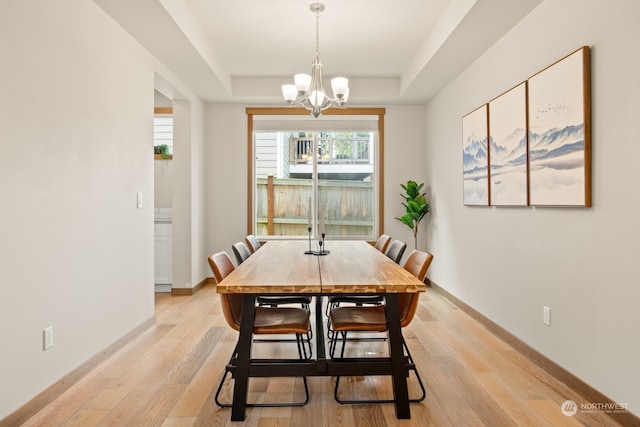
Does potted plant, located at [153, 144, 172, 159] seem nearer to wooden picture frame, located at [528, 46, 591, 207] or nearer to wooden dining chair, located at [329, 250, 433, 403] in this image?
wooden dining chair, located at [329, 250, 433, 403]

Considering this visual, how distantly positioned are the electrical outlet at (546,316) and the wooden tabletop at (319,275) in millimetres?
1051

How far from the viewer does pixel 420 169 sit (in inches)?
228

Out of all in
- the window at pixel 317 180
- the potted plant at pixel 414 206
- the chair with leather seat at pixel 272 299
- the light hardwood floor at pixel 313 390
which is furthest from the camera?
the window at pixel 317 180

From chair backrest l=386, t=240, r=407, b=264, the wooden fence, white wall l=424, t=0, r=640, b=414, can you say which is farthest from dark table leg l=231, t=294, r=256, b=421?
the wooden fence

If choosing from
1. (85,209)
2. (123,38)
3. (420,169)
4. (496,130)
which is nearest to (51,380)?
(85,209)

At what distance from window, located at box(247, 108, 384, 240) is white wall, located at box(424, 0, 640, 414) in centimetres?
230

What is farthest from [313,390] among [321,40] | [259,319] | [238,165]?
[238,165]

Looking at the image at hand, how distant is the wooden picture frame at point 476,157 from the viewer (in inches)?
146

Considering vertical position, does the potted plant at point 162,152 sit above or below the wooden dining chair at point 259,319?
above

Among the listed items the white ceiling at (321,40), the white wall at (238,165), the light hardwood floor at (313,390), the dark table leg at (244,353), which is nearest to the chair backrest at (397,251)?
the light hardwood floor at (313,390)

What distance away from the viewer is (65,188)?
2488 millimetres

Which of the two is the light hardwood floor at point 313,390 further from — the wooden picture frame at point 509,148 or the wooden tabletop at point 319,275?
the wooden picture frame at point 509,148

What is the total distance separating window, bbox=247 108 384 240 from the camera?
6.09 meters

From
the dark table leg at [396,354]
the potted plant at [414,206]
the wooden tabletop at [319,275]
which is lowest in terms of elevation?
the dark table leg at [396,354]
